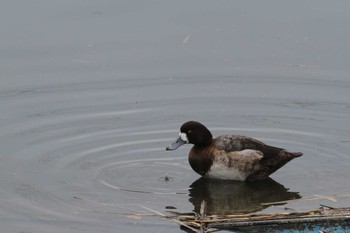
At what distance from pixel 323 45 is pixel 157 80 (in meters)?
2.67

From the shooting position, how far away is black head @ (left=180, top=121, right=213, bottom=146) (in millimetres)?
12039

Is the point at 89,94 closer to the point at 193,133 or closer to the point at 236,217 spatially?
the point at 193,133

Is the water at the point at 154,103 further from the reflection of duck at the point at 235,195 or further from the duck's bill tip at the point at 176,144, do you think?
the duck's bill tip at the point at 176,144

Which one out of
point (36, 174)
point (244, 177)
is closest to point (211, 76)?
point (244, 177)

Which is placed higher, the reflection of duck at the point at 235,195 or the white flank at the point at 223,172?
the white flank at the point at 223,172

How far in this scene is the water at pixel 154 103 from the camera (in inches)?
428

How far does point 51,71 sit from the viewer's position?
47.1 ft

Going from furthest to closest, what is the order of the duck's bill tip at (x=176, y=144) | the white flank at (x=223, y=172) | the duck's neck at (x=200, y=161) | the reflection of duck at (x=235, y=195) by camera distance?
the duck's bill tip at (x=176, y=144) < the white flank at (x=223, y=172) < the duck's neck at (x=200, y=161) < the reflection of duck at (x=235, y=195)

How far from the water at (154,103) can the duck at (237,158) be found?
16 centimetres

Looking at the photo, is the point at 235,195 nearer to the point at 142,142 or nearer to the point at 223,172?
the point at 223,172

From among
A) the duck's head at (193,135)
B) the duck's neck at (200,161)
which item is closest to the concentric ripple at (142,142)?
the duck's neck at (200,161)

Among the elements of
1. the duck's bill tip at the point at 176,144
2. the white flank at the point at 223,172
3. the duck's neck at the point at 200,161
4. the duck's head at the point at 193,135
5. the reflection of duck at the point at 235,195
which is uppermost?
the duck's head at the point at 193,135

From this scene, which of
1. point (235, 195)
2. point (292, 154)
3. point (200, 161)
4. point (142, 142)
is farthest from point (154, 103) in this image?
point (235, 195)

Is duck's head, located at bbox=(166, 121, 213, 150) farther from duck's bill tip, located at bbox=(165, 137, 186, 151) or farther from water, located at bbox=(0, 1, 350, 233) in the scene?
water, located at bbox=(0, 1, 350, 233)
